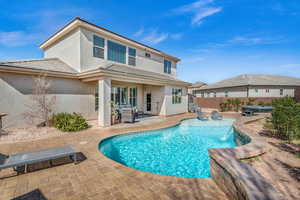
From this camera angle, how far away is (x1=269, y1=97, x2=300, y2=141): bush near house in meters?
5.89

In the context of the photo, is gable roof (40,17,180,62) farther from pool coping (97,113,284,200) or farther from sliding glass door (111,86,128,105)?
pool coping (97,113,284,200)

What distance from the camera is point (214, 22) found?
1241cm

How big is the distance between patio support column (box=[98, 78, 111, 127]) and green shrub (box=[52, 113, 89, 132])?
1.18 meters

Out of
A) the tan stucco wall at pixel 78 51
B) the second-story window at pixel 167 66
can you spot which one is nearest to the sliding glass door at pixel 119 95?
the tan stucco wall at pixel 78 51

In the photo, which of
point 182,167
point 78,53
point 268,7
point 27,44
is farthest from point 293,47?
point 27,44

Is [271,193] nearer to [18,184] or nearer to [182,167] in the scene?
[182,167]

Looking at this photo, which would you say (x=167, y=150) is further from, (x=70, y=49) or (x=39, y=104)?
(x=70, y=49)

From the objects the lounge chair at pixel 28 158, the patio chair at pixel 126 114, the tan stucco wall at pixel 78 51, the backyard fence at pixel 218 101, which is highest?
the tan stucco wall at pixel 78 51

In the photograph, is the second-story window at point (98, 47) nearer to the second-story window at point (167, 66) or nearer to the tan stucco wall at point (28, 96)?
the tan stucco wall at point (28, 96)

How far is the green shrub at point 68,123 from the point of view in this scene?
310 inches

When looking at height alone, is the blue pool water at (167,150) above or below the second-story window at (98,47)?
below

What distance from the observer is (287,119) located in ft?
20.3

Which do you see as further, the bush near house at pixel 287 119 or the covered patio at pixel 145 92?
the covered patio at pixel 145 92

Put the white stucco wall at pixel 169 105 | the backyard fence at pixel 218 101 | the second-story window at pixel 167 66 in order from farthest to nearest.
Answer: the backyard fence at pixel 218 101, the second-story window at pixel 167 66, the white stucco wall at pixel 169 105
